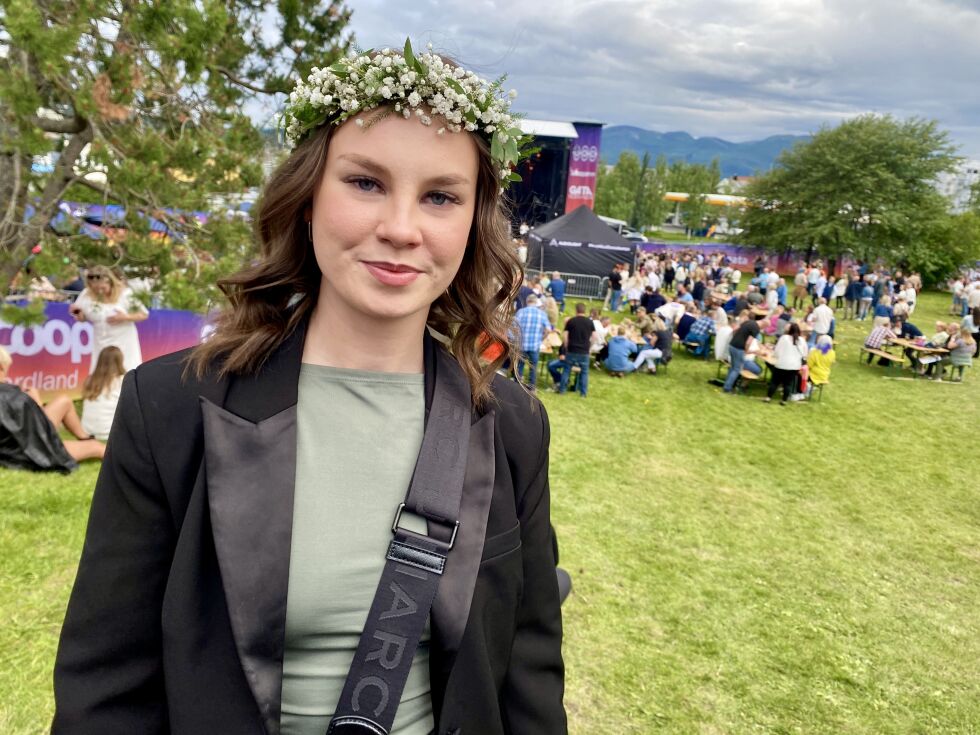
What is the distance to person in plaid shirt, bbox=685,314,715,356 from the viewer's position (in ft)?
49.3

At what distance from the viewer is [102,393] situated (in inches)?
260

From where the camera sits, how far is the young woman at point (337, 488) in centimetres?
125

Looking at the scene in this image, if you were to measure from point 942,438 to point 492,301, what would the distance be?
476 inches

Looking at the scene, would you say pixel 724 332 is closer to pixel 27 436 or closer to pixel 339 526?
pixel 27 436

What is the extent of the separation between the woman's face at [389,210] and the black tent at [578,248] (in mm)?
20354

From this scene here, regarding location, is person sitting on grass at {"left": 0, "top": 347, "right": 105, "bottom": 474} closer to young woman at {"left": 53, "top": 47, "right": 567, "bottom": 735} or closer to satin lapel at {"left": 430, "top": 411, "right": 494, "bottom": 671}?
young woman at {"left": 53, "top": 47, "right": 567, "bottom": 735}

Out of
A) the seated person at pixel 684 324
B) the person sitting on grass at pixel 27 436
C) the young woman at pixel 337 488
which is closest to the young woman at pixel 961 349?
the seated person at pixel 684 324

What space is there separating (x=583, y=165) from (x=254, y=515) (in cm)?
3448

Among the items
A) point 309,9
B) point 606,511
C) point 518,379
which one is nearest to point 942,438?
point 606,511

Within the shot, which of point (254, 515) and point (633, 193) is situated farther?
point (633, 193)

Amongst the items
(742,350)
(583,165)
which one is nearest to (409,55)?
(742,350)

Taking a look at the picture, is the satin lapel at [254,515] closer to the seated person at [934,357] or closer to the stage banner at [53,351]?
the stage banner at [53,351]

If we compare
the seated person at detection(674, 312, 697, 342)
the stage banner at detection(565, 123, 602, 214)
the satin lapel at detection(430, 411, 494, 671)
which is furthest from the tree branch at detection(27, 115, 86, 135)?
the stage banner at detection(565, 123, 602, 214)

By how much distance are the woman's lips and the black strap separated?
1.16 feet
